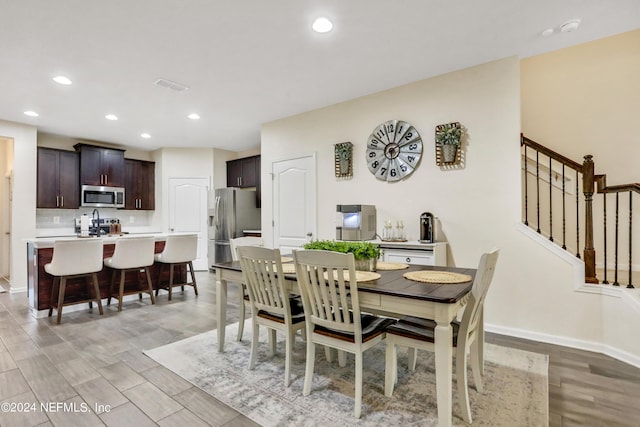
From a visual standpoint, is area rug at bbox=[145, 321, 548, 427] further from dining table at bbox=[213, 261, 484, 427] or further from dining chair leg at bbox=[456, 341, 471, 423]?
dining table at bbox=[213, 261, 484, 427]

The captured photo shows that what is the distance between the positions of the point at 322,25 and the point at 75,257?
11.7ft

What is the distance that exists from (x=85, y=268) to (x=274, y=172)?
2.80m

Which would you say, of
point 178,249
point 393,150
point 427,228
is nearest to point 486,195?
point 427,228

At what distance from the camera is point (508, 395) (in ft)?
6.68

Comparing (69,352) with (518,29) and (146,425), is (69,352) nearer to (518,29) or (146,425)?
(146,425)

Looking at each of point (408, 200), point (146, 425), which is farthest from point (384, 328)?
point (408, 200)

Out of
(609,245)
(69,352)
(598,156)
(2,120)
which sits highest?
(2,120)

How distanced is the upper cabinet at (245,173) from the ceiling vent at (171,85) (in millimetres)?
2804

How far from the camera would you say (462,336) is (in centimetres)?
182

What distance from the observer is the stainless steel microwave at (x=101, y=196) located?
19.4 feet

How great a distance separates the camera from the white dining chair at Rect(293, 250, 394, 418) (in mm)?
1804

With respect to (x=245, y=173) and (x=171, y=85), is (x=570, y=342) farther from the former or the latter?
(x=245, y=173)

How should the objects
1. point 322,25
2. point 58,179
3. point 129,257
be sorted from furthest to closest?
point 58,179 < point 129,257 < point 322,25

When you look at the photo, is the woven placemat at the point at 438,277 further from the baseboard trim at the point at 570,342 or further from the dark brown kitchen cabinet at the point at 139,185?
the dark brown kitchen cabinet at the point at 139,185
